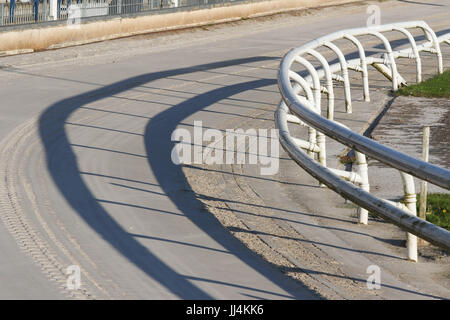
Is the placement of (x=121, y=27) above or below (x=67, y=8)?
below

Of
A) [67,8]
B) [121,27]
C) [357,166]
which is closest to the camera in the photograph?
[357,166]

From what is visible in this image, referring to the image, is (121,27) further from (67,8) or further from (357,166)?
(357,166)

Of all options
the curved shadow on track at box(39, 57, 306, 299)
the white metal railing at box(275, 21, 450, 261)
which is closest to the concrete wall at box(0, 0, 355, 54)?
the curved shadow on track at box(39, 57, 306, 299)

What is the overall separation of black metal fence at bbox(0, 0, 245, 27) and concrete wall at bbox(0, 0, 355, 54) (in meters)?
0.22

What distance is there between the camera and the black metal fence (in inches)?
787

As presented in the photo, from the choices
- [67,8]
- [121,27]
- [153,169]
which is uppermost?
[67,8]

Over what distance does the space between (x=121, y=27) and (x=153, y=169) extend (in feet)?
40.8

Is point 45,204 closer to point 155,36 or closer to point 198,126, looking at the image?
point 198,126

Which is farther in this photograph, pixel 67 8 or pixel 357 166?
pixel 67 8

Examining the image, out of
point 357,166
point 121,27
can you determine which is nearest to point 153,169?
point 357,166

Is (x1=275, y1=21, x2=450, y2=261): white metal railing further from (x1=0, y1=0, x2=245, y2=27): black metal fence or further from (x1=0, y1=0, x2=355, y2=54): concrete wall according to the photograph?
(x1=0, y1=0, x2=245, y2=27): black metal fence

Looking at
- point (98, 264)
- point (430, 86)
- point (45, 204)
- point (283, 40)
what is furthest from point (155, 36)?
point (98, 264)

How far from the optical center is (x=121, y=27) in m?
22.7

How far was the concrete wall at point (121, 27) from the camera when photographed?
20.0 m
